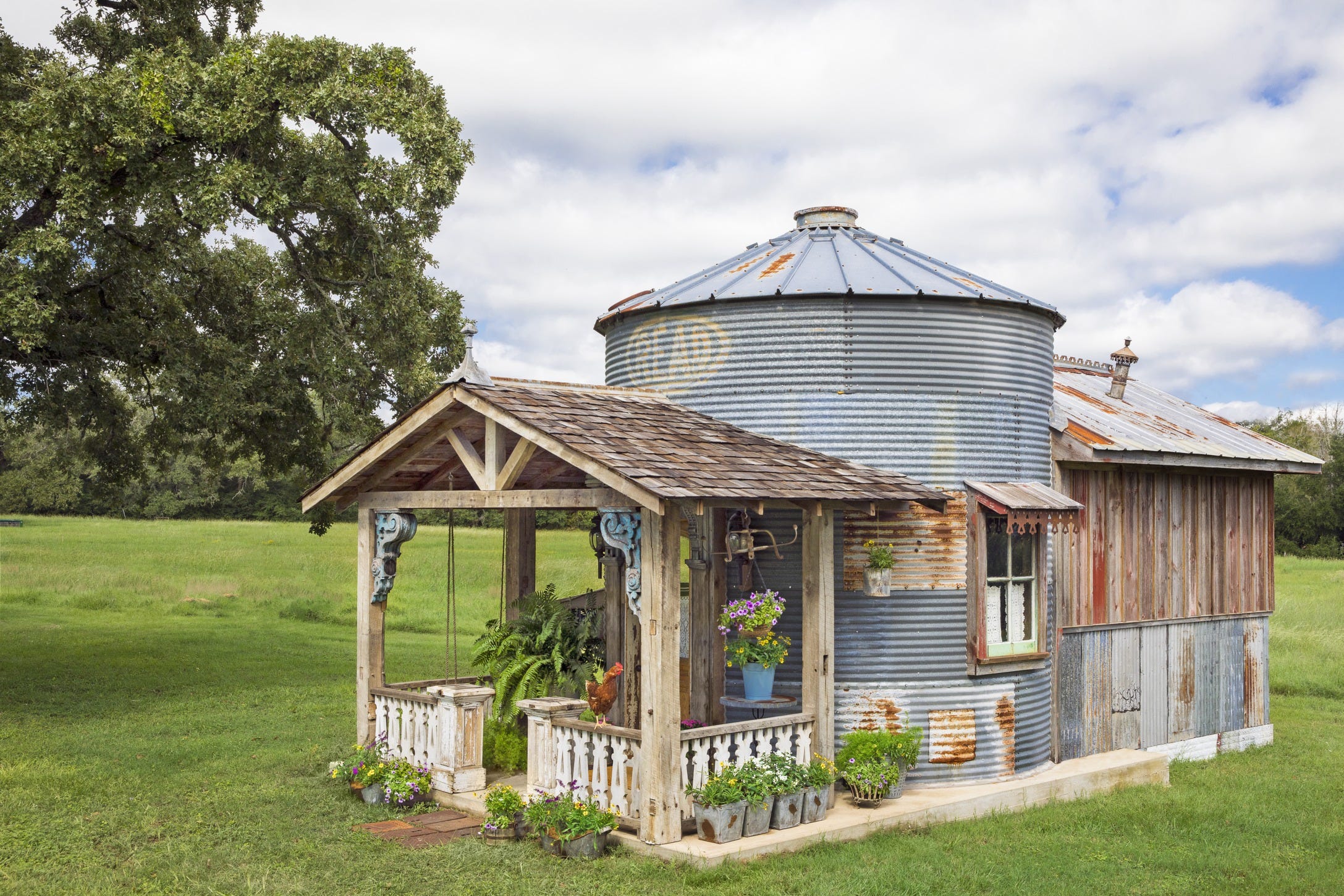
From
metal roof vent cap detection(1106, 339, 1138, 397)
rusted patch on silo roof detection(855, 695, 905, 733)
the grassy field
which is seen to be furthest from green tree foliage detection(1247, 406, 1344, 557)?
rusted patch on silo roof detection(855, 695, 905, 733)

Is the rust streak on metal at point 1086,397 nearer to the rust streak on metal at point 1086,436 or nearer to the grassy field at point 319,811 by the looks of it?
the rust streak on metal at point 1086,436

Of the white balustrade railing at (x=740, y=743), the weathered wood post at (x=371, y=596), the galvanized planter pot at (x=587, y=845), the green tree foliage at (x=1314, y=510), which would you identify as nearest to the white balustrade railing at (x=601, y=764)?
the galvanized planter pot at (x=587, y=845)

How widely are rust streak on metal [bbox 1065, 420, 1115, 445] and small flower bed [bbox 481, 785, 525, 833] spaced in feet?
22.7

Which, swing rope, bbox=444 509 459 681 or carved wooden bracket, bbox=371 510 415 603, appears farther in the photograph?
swing rope, bbox=444 509 459 681

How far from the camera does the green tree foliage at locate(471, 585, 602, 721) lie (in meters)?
10.8

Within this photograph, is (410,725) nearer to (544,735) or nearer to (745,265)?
(544,735)

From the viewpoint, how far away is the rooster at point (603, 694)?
30.8 ft

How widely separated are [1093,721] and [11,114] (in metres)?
14.2

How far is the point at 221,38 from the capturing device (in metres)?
17.5

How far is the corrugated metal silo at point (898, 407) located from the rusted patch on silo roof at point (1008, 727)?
0.02 m

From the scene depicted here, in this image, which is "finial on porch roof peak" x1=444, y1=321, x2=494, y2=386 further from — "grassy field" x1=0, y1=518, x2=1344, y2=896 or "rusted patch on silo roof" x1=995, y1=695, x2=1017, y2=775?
"rusted patch on silo roof" x1=995, y1=695, x2=1017, y2=775

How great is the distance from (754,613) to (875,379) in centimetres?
280

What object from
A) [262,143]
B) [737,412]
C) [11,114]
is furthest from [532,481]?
[11,114]

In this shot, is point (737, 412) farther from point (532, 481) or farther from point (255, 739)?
point (255, 739)
